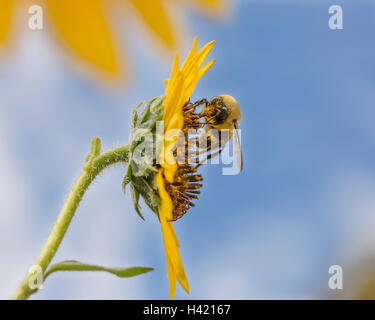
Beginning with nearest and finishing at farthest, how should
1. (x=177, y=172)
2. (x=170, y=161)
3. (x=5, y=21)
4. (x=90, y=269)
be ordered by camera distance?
(x=5, y=21)
(x=90, y=269)
(x=170, y=161)
(x=177, y=172)

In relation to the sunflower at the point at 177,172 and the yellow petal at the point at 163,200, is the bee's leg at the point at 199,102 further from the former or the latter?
the yellow petal at the point at 163,200

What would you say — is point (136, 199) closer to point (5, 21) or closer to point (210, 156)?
point (210, 156)

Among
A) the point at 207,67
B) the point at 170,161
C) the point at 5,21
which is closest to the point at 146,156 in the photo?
the point at 170,161

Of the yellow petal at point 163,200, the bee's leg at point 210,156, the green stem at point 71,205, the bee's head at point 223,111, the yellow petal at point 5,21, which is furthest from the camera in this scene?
the bee's head at point 223,111

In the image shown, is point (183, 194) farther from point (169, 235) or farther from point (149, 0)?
point (149, 0)

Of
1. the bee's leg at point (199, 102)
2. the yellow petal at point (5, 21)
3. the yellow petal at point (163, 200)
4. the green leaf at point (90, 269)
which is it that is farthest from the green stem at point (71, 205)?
the yellow petal at point (5, 21)

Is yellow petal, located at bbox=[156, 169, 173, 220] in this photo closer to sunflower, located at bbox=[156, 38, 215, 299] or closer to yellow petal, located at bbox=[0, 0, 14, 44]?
sunflower, located at bbox=[156, 38, 215, 299]

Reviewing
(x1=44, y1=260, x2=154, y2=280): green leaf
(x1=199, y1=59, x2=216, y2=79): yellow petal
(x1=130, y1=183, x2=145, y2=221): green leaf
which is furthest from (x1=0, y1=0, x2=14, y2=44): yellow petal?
(x1=199, y1=59, x2=216, y2=79): yellow petal
